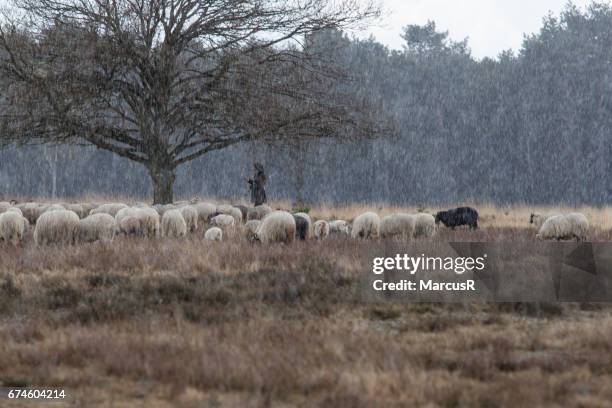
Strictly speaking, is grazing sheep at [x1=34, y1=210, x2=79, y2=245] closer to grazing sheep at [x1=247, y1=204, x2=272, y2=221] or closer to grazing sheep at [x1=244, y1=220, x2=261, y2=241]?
grazing sheep at [x1=244, y1=220, x2=261, y2=241]

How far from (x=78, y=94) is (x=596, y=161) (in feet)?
116

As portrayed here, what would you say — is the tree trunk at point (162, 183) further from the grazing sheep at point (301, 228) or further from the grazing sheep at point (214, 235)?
the grazing sheep at point (301, 228)

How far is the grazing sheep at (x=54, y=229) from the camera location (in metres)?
15.6

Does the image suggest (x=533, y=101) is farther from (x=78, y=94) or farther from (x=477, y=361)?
(x=477, y=361)

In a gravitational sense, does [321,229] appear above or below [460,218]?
below

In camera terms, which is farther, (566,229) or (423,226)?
(423,226)

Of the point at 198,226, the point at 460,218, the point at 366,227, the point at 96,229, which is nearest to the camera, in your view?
the point at 96,229

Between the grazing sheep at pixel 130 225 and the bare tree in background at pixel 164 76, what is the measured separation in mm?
5796

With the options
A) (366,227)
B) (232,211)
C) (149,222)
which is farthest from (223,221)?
(366,227)

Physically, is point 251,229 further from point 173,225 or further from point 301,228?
point 173,225

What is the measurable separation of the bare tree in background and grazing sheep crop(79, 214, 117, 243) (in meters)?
6.42

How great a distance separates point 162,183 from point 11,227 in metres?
8.12

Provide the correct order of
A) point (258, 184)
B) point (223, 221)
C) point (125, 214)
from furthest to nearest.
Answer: point (258, 184), point (223, 221), point (125, 214)

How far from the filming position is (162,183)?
79.7 ft
